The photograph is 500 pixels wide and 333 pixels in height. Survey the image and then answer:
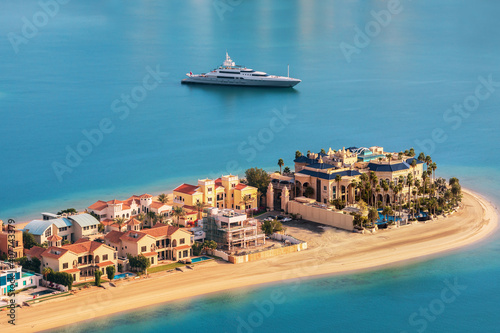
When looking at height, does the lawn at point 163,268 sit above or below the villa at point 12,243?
below

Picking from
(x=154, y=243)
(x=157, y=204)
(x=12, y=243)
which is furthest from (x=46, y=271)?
(x=157, y=204)

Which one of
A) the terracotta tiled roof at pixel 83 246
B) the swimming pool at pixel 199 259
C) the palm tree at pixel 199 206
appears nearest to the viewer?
the terracotta tiled roof at pixel 83 246

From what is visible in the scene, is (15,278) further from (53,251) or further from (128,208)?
(128,208)

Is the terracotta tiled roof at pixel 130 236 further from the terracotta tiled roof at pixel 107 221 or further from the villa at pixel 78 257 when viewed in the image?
the terracotta tiled roof at pixel 107 221

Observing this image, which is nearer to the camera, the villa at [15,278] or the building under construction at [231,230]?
the villa at [15,278]

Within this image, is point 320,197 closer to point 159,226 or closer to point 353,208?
point 353,208

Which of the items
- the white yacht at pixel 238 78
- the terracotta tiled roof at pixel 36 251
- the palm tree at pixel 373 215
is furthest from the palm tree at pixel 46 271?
the white yacht at pixel 238 78

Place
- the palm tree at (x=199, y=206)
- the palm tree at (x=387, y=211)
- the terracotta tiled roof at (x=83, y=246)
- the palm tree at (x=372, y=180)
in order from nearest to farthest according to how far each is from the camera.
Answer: the terracotta tiled roof at (x=83, y=246)
the palm tree at (x=199, y=206)
the palm tree at (x=387, y=211)
the palm tree at (x=372, y=180)

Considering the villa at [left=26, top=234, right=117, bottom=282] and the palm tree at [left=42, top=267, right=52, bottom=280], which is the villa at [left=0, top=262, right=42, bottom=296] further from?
the villa at [left=26, top=234, right=117, bottom=282]
